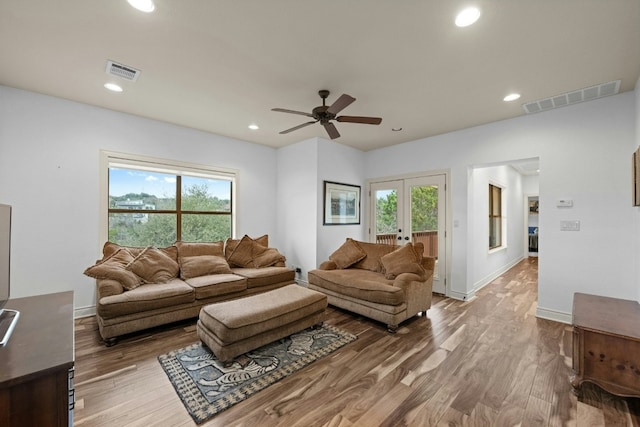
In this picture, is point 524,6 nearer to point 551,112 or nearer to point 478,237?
point 551,112

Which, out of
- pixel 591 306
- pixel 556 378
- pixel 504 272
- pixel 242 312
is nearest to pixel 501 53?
pixel 591 306

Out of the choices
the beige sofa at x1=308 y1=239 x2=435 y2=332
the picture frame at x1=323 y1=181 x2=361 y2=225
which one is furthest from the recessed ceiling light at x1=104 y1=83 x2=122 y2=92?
the beige sofa at x1=308 y1=239 x2=435 y2=332

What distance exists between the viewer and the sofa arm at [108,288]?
2.81 m

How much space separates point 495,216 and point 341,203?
3.56 metres

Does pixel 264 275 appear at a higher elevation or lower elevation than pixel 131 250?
lower

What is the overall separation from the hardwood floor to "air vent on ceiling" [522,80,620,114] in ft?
8.90

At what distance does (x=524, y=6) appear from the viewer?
71.7 inches

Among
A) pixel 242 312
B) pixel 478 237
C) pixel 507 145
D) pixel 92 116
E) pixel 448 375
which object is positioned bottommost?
pixel 448 375

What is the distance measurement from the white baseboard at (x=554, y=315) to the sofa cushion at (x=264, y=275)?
3.45 meters

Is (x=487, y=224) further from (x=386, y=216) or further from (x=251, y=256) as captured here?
(x=251, y=256)

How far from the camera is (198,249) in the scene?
406 cm

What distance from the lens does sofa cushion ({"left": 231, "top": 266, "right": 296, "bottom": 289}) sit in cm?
385

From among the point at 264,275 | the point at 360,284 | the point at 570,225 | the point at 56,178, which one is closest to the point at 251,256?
the point at 264,275

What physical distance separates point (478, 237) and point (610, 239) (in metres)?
1.78
